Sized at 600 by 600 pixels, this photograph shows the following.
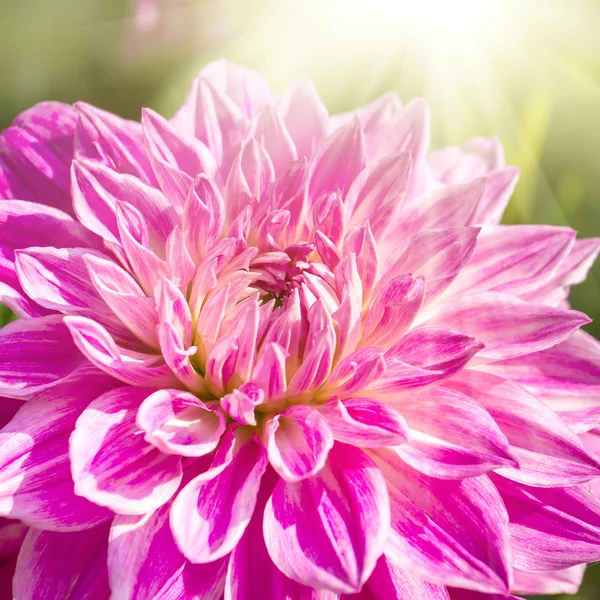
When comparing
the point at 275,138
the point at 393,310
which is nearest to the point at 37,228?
the point at 275,138

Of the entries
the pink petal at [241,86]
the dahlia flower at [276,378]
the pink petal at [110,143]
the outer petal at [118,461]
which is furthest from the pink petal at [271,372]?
the pink petal at [241,86]

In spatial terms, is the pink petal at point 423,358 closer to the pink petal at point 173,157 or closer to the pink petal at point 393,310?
the pink petal at point 393,310

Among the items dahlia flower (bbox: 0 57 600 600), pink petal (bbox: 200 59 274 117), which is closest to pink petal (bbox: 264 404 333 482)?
dahlia flower (bbox: 0 57 600 600)

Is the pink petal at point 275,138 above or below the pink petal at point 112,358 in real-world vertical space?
above

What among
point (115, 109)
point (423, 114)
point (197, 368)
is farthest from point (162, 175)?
point (115, 109)

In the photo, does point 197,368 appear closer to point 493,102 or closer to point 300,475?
point 300,475

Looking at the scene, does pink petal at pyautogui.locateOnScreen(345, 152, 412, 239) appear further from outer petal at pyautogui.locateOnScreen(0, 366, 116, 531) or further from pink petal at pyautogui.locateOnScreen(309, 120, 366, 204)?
outer petal at pyautogui.locateOnScreen(0, 366, 116, 531)

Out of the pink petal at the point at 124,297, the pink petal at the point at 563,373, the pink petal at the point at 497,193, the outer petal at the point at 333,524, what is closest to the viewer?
the outer petal at the point at 333,524
